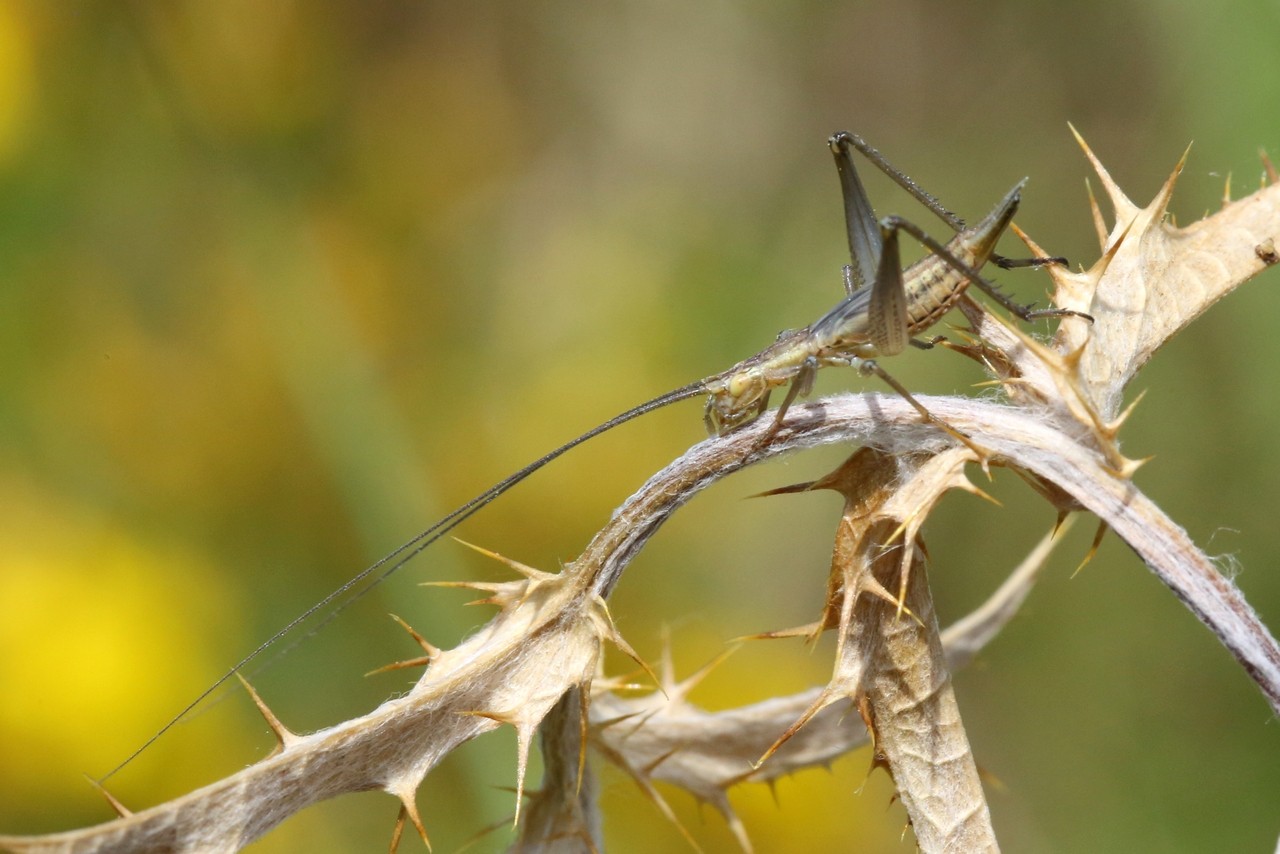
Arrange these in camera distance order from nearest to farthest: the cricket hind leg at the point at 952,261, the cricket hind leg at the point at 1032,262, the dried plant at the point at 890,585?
the dried plant at the point at 890,585, the cricket hind leg at the point at 1032,262, the cricket hind leg at the point at 952,261

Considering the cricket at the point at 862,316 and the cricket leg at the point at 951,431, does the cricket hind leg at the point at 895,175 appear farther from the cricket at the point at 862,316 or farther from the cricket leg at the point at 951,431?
the cricket leg at the point at 951,431

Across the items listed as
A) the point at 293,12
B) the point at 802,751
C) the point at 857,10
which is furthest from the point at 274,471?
the point at 857,10

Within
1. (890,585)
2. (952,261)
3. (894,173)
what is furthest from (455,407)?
(890,585)

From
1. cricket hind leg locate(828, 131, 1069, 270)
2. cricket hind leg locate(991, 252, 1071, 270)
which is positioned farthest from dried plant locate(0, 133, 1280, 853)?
cricket hind leg locate(828, 131, 1069, 270)

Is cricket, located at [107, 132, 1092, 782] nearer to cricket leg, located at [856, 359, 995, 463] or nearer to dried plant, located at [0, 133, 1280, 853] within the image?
dried plant, located at [0, 133, 1280, 853]

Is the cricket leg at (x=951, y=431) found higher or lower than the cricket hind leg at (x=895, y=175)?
lower

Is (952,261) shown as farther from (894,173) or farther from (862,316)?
(894,173)

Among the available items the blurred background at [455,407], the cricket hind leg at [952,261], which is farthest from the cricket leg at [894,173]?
the blurred background at [455,407]

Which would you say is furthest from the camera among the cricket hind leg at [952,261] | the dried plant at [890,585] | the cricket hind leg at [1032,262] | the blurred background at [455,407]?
the blurred background at [455,407]
